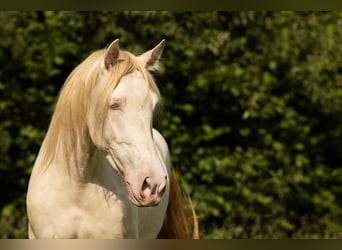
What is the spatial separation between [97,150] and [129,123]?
398mm

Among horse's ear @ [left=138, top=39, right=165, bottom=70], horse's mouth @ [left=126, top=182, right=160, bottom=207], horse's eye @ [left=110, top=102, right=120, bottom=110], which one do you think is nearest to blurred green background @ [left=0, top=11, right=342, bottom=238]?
horse's ear @ [left=138, top=39, right=165, bottom=70]

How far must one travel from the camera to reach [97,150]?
2.63 meters

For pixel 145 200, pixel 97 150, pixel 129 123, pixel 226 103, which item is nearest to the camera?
pixel 145 200

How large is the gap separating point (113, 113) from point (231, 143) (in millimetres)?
4475

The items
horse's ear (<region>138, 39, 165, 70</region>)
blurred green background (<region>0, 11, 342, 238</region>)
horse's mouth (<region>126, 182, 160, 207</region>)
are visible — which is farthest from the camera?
blurred green background (<region>0, 11, 342, 238</region>)

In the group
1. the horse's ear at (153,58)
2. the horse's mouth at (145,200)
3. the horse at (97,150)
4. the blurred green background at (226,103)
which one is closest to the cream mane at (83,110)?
the horse at (97,150)

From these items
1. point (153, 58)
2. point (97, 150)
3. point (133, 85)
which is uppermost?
point (153, 58)

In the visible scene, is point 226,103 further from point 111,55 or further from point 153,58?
point 111,55

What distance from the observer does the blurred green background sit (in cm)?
609

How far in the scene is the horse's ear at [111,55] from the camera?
241cm

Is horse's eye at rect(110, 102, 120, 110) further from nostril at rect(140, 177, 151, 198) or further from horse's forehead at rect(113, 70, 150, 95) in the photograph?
nostril at rect(140, 177, 151, 198)

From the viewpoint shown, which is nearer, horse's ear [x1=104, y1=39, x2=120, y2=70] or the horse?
the horse

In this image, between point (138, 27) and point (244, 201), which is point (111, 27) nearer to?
point (138, 27)

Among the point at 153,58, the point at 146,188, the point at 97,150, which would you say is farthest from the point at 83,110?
the point at 146,188
